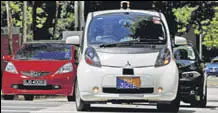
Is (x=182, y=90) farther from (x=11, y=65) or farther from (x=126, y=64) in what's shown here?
(x=11, y=65)

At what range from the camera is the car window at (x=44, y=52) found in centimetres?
1767

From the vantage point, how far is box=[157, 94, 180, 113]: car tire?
43.3 feet

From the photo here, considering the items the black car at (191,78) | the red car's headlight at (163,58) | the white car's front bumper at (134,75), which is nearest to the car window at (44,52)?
the black car at (191,78)

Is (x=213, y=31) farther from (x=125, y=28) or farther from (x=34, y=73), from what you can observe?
(x=125, y=28)

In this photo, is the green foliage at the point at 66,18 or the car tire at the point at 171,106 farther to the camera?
the green foliage at the point at 66,18

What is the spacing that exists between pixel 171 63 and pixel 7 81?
5.21 m

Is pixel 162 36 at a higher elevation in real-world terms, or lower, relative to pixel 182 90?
higher

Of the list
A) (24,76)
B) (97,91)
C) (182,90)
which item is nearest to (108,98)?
(97,91)

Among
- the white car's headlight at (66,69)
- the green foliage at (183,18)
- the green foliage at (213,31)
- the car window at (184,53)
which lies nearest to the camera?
the car window at (184,53)

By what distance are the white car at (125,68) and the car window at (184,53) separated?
2.19 meters

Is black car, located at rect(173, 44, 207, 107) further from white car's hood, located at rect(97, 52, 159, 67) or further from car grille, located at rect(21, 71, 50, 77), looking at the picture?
car grille, located at rect(21, 71, 50, 77)

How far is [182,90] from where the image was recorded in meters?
14.9

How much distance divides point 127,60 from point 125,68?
171 mm

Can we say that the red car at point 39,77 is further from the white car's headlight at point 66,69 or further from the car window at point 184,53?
the car window at point 184,53
